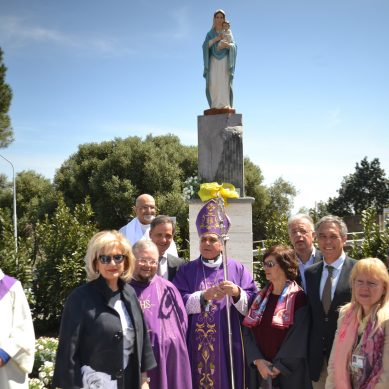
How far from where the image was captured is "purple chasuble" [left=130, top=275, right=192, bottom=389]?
376 centimetres

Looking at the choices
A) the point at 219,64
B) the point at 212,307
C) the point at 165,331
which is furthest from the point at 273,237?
the point at 165,331

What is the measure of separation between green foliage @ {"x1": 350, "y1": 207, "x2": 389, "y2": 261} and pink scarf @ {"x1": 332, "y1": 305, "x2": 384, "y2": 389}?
14.5ft

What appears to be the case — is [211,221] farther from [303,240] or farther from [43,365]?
[43,365]

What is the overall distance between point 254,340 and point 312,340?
0.47m

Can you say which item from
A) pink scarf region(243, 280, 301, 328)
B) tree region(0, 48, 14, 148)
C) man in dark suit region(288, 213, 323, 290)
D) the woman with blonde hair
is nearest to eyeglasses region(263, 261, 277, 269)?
pink scarf region(243, 280, 301, 328)

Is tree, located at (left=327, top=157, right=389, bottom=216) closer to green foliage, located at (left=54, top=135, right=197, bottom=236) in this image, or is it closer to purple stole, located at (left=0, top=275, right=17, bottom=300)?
green foliage, located at (left=54, top=135, right=197, bottom=236)

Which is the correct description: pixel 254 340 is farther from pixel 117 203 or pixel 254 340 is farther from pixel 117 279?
pixel 117 203

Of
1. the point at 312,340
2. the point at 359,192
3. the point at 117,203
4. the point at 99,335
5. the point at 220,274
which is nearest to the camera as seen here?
the point at 99,335

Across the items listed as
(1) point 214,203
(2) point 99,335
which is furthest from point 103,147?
(2) point 99,335

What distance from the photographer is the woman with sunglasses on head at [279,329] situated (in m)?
3.72

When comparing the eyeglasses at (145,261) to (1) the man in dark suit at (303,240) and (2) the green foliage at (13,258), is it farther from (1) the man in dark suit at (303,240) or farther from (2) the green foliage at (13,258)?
(2) the green foliage at (13,258)

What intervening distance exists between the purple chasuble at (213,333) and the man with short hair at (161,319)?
17.5 inches

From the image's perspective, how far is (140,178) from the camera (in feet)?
79.8

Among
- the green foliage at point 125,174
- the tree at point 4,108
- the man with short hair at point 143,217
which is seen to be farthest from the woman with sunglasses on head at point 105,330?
the green foliage at point 125,174
